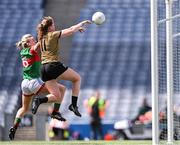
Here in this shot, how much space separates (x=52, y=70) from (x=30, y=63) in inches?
31.9

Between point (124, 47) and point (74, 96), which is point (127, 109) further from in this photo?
point (74, 96)

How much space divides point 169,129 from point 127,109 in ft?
42.4

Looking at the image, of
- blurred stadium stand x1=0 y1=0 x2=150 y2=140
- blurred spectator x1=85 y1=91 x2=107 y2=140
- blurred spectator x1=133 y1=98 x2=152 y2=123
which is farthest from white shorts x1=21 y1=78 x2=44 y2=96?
blurred stadium stand x1=0 y1=0 x2=150 y2=140

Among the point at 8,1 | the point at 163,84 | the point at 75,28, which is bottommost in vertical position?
the point at 163,84

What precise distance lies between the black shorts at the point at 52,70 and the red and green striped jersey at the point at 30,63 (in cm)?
59

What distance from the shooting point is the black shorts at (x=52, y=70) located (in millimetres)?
10562

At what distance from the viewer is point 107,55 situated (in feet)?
85.0

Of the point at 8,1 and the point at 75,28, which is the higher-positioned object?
the point at 8,1

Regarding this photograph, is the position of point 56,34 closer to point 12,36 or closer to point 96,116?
point 96,116

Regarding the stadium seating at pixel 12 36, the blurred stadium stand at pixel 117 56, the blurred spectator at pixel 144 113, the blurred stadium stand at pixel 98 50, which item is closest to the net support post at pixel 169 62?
the blurred spectator at pixel 144 113

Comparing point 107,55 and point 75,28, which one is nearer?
point 75,28

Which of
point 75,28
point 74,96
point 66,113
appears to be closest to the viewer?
point 75,28

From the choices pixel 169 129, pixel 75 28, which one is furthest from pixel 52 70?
pixel 169 129

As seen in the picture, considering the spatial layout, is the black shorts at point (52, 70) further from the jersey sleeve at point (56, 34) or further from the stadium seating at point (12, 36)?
the stadium seating at point (12, 36)
